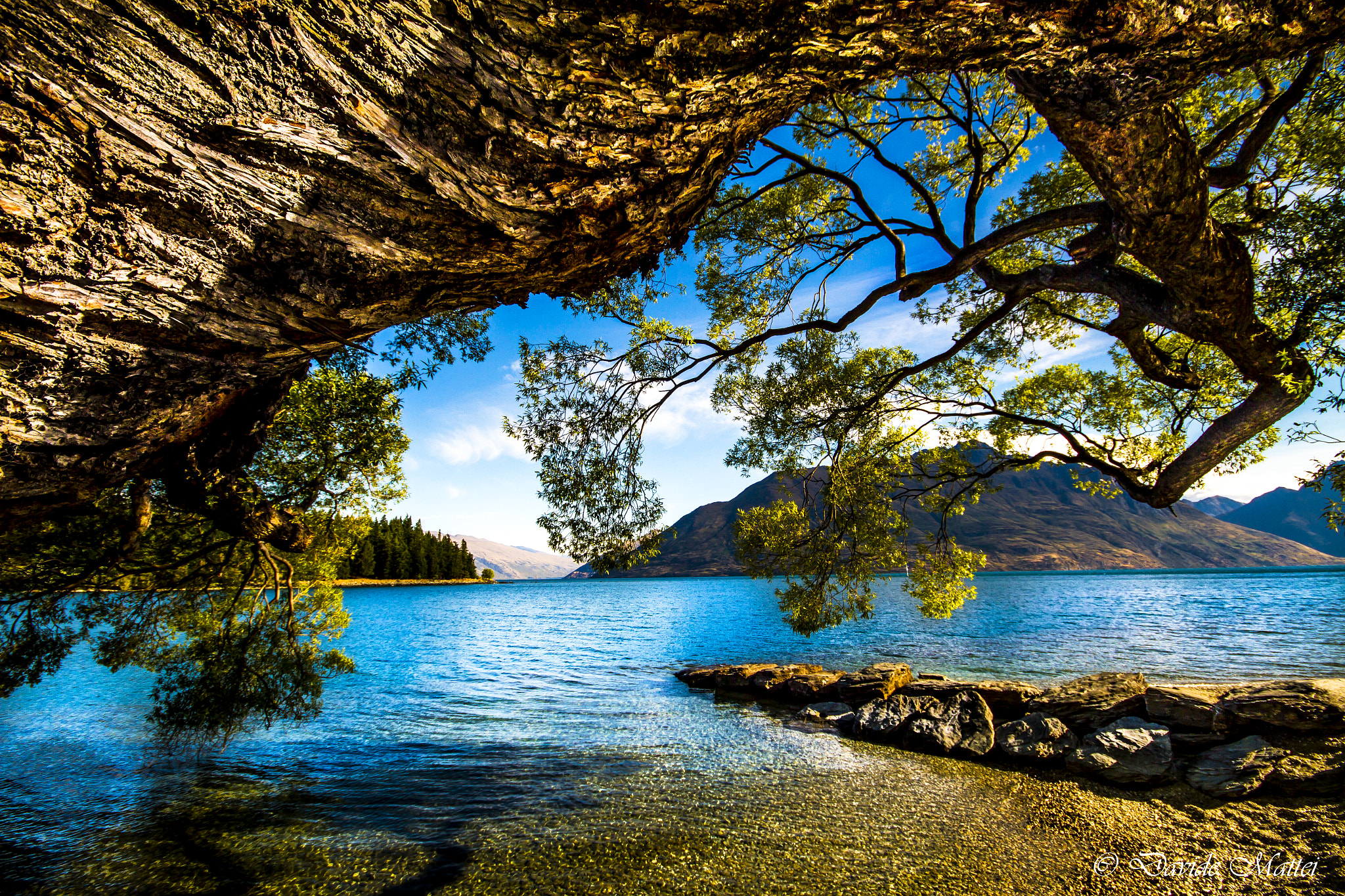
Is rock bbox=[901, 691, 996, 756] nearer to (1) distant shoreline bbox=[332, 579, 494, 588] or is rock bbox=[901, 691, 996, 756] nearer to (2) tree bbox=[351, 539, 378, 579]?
(2) tree bbox=[351, 539, 378, 579]

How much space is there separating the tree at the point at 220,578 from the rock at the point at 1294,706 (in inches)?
721

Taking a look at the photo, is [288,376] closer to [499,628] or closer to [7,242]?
[7,242]

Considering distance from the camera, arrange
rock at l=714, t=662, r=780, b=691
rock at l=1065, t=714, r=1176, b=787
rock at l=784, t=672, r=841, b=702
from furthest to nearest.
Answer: rock at l=714, t=662, r=780, b=691 < rock at l=784, t=672, r=841, b=702 < rock at l=1065, t=714, r=1176, b=787

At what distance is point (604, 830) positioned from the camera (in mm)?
8273

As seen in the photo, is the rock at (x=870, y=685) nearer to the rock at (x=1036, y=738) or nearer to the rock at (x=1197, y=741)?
the rock at (x=1036, y=738)

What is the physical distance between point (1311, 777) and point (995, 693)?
21.6ft

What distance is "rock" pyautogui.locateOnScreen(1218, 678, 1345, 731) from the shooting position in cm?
893

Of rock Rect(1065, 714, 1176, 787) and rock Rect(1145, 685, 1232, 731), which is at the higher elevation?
rock Rect(1145, 685, 1232, 731)

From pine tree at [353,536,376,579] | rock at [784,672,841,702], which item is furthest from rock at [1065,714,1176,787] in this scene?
pine tree at [353,536,376,579]

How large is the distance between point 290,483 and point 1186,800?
687 inches

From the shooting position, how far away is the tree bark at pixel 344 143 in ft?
6.72

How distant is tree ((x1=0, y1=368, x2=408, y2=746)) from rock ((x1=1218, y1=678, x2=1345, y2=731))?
1831cm

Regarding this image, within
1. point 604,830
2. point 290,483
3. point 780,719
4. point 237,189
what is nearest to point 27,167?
point 237,189

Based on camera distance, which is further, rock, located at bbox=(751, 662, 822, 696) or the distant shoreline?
the distant shoreline
